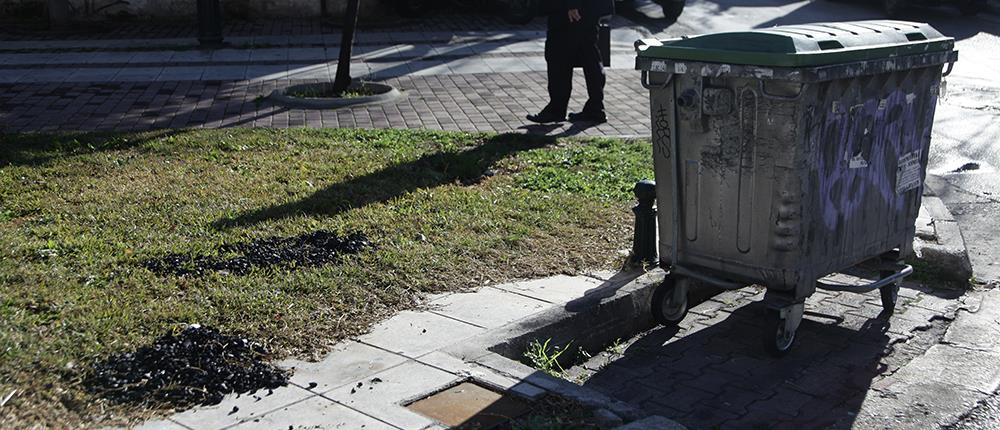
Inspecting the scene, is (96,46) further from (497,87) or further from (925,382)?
(925,382)

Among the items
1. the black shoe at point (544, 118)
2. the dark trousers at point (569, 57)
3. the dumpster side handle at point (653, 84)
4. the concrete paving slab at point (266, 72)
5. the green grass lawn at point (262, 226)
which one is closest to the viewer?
the green grass lawn at point (262, 226)

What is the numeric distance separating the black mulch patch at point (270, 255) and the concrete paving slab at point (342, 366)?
1.15 m

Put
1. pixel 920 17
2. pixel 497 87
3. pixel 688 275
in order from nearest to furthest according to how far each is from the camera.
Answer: pixel 688 275 → pixel 497 87 → pixel 920 17

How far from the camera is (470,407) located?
4398 mm

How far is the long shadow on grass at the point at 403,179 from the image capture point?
7.13 metres

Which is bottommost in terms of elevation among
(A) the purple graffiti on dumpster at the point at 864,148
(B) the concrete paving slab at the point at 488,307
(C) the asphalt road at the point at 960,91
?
(C) the asphalt road at the point at 960,91

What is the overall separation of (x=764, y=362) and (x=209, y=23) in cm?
1237

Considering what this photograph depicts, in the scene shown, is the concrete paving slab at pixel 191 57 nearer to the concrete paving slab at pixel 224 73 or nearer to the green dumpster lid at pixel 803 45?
the concrete paving slab at pixel 224 73

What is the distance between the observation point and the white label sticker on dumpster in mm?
5973

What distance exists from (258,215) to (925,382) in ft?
13.3

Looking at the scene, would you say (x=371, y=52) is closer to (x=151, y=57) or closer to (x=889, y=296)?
(x=151, y=57)

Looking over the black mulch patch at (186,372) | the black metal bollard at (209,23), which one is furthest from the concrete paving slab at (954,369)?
the black metal bollard at (209,23)

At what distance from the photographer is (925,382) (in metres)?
5.27

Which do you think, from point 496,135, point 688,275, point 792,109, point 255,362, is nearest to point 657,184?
point 688,275
